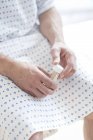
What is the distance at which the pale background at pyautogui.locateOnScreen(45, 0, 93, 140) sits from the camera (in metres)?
1.45

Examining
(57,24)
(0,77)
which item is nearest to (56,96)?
(0,77)

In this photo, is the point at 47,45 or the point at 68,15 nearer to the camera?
the point at 47,45

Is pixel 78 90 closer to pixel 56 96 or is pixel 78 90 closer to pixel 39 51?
pixel 56 96

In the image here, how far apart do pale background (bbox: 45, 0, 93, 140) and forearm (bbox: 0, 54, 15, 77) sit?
0.37m

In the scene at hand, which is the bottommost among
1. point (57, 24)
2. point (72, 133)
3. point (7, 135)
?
point (72, 133)

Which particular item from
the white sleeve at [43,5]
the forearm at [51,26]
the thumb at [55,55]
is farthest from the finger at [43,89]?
the white sleeve at [43,5]

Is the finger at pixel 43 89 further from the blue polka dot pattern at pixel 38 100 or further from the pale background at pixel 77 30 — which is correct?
the pale background at pixel 77 30

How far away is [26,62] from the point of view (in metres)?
1.02

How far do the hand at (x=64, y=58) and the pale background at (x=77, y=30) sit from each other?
0.17m

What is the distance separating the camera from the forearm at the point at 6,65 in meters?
0.99

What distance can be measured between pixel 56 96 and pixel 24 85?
0.42 feet

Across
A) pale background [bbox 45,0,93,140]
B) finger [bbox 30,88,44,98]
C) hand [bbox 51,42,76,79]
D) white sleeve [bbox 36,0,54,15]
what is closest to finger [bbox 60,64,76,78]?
hand [bbox 51,42,76,79]

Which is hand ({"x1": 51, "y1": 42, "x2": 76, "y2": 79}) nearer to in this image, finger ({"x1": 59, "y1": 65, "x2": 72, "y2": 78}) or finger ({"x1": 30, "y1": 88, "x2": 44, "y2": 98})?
finger ({"x1": 59, "y1": 65, "x2": 72, "y2": 78})

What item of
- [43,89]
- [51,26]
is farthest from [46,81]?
[51,26]
